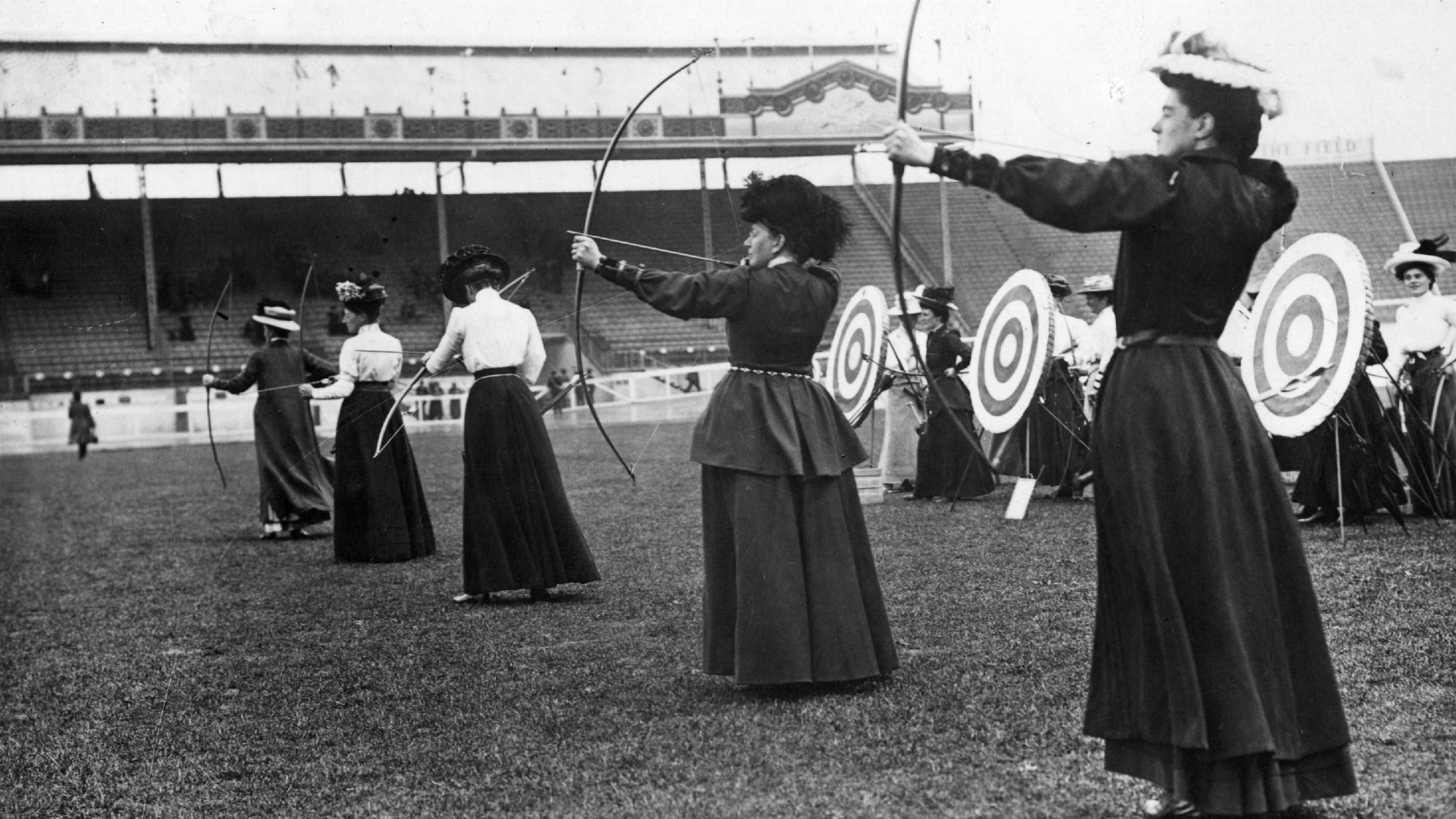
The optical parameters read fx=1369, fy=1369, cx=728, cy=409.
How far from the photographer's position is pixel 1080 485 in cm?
1061

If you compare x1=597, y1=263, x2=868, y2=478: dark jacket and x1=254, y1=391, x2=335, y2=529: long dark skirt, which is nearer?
x1=597, y1=263, x2=868, y2=478: dark jacket

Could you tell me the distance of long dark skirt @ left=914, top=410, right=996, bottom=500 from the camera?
10.9 m

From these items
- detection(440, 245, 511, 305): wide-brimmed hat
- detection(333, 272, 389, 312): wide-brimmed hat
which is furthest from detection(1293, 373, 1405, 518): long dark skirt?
detection(333, 272, 389, 312): wide-brimmed hat

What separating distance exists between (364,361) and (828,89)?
1879 centimetres

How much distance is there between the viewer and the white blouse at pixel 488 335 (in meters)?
6.85

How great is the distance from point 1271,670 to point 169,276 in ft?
92.8

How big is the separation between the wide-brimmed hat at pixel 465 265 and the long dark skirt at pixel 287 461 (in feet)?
13.0

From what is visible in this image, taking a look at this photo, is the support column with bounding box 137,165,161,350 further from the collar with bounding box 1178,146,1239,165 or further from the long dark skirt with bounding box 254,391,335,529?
the collar with bounding box 1178,146,1239,165

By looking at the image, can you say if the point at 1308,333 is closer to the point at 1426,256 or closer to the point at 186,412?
the point at 1426,256

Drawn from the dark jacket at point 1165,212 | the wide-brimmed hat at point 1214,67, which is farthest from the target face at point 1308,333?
the wide-brimmed hat at point 1214,67

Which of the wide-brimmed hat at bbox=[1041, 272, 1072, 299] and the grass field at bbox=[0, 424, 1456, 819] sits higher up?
the wide-brimmed hat at bbox=[1041, 272, 1072, 299]

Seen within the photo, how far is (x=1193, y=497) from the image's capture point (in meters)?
3.04

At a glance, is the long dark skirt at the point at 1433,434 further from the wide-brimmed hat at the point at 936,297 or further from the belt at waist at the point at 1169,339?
the belt at waist at the point at 1169,339

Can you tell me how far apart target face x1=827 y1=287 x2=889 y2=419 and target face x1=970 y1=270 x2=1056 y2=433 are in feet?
2.55
